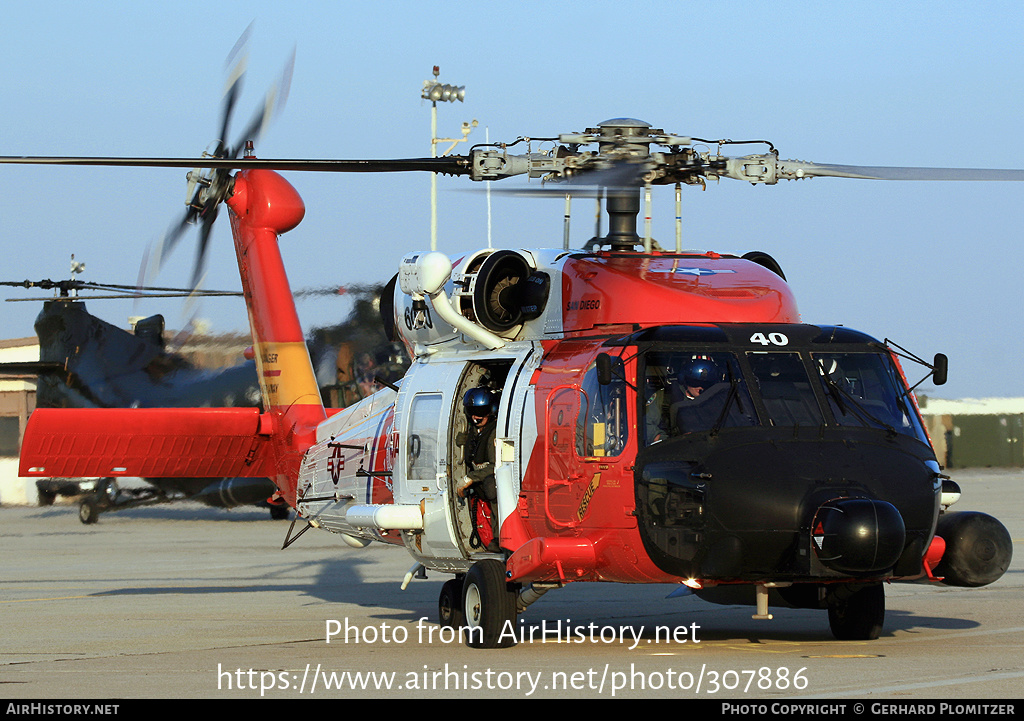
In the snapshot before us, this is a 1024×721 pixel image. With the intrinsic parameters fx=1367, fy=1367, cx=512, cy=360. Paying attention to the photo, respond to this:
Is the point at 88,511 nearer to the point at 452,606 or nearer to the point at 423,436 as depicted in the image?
the point at 452,606

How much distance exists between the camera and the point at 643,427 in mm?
10484

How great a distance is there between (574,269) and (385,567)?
11.6 m

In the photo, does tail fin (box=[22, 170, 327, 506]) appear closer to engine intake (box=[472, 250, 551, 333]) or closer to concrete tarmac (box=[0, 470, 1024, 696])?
concrete tarmac (box=[0, 470, 1024, 696])

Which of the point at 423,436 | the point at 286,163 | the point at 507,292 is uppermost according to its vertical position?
the point at 286,163

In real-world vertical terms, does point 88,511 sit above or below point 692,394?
below

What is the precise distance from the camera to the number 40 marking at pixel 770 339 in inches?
425

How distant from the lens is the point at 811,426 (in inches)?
408

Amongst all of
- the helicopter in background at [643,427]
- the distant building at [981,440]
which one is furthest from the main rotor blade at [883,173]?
the distant building at [981,440]

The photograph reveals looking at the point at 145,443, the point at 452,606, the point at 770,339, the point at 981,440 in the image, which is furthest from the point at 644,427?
the point at 981,440

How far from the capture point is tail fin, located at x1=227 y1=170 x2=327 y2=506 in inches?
664

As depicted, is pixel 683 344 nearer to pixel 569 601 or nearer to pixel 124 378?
pixel 569 601

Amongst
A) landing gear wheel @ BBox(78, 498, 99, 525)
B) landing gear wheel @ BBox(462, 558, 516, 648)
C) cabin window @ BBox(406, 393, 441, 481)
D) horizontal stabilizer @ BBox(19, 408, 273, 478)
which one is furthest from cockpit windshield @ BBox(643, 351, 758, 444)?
landing gear wheel @ BBox(78, 498, 99, 525)

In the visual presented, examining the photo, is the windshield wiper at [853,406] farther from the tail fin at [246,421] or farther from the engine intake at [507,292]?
the tail fin at [246,421]

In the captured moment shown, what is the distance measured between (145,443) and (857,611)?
8694 mm
